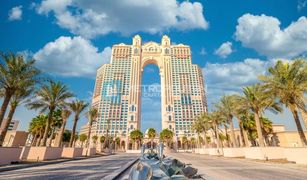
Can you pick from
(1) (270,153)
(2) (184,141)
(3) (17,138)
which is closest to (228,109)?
(1) (270,153)

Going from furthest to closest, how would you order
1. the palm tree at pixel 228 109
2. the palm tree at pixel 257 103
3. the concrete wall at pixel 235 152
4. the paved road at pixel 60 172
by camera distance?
the palm tree at pixel 228 109 < the concrete wall at pixel 235 152 < the palm tree at pixel 257 103 < the paved road at pixel 60 172

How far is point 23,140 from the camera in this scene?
178ft

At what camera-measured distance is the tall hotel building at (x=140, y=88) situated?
125 m

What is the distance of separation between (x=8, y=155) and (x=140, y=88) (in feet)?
398

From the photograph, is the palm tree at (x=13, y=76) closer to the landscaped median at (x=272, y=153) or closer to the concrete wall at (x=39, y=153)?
the concrete wall at (x=39, y=153)

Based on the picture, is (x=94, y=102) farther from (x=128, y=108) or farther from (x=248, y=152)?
(x=248, y=152)

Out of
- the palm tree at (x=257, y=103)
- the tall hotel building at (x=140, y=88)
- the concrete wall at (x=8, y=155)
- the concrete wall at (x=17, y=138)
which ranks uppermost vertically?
the tall hotel building at (x=140, y=88)

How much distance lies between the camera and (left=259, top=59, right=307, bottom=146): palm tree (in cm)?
1914

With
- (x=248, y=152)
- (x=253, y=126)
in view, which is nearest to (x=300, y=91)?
(x=248, y=152)

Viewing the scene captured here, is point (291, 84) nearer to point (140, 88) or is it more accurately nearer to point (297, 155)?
point (297, 155)

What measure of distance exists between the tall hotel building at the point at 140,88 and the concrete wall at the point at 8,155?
10420 cm

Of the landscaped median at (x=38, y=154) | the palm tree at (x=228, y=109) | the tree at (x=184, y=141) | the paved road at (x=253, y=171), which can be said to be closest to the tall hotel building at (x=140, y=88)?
the tree at (x=184, y=141)

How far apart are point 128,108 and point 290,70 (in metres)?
114

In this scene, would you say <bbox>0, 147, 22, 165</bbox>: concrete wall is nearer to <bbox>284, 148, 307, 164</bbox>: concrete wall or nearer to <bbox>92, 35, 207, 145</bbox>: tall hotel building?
<bbox>284, 148, 307, 164</bbox>: concrete wall
